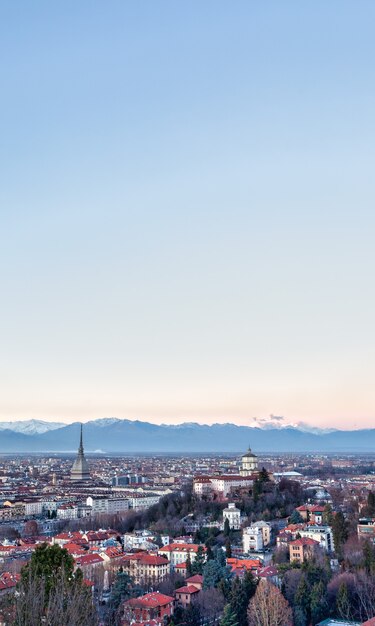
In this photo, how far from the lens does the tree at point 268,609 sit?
1800cm

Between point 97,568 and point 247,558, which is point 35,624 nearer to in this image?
point 97,568

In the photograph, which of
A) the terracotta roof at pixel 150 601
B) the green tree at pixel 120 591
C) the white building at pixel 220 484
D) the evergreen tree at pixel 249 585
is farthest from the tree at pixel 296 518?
the terracotta roof at pixel 150 601

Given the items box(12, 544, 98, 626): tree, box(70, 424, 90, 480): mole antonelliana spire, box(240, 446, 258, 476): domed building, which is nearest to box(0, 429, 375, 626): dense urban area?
box(12, 544, 98, 626): tree

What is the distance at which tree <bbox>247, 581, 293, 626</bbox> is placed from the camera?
709 inches

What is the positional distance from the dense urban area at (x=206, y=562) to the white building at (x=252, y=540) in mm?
41

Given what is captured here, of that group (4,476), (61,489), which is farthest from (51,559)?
(4,476)

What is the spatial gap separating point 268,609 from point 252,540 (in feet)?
35.0

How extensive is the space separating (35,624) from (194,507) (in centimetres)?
Answer: 2731

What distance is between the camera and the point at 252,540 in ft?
94.6

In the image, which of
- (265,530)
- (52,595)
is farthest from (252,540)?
(52,595)

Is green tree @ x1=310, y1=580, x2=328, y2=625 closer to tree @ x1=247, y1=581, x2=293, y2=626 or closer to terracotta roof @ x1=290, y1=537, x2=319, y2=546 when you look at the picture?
tree @ x1=247, y1=581, x2=293, y2=626

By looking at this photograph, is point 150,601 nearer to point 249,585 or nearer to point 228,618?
point 249,585

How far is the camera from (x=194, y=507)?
37219 millimetres

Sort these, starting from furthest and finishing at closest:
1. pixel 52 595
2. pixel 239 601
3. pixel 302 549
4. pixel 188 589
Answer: pixel 302 549
pixel 188 589
pixel 239 601
pixel 52 595
